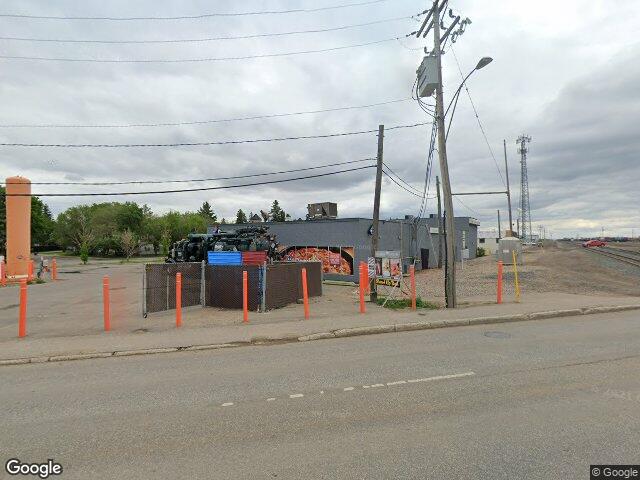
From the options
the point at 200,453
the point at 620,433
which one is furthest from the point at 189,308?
the point at 620,433

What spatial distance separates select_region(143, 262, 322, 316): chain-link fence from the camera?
11359 mm

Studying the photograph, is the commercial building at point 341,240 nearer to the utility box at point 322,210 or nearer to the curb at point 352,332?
the utility box at point 322,210

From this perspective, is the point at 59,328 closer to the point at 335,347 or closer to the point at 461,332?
the point at 335,347

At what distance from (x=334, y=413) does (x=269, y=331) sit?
15.9 feet

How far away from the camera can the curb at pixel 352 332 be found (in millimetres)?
7379

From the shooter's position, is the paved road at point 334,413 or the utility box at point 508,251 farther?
the utility box at point 508,251

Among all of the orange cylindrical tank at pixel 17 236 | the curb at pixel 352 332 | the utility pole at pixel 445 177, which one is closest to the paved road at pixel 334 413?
the curb at pixel 352 332

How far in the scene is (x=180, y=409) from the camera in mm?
4781

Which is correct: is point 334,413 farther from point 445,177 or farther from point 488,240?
point 488,240

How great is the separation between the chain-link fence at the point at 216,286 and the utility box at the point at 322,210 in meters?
17.1

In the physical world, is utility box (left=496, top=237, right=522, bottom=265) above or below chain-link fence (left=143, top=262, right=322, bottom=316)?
above

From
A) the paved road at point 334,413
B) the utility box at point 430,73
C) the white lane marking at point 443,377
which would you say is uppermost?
the utility box at point 430,73

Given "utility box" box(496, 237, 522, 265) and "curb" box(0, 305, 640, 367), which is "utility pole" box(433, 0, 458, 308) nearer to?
"curb" box(0, 305, 640, 367)

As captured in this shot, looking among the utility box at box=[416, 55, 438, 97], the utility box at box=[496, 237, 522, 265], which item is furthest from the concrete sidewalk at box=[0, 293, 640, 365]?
the utility box at box=[496, 237, 522, 265]
